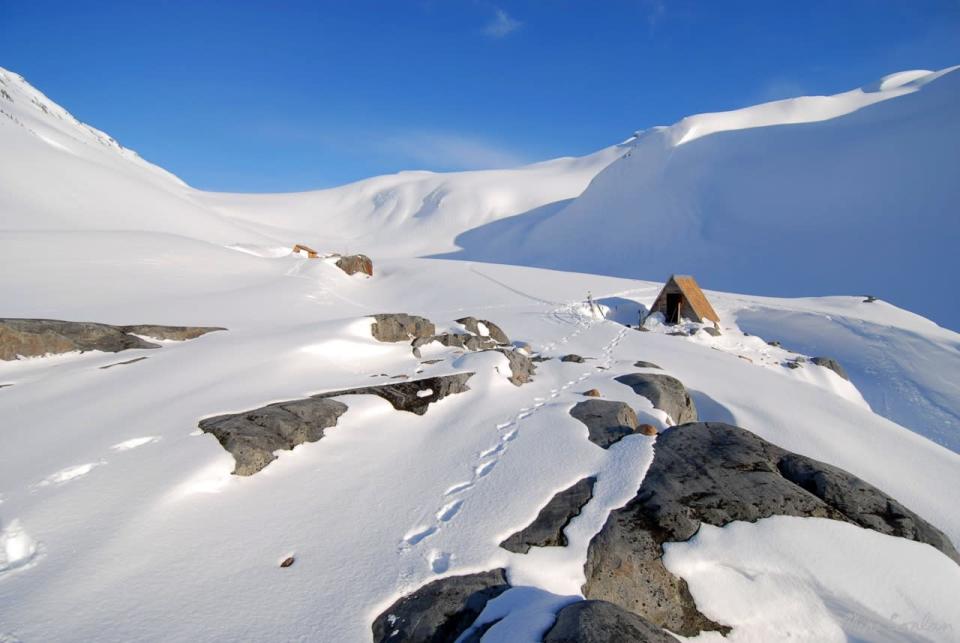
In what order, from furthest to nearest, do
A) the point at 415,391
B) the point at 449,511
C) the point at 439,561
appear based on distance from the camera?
1. the point at 415,391
2. the point at 449,511
3. the point at 439,561

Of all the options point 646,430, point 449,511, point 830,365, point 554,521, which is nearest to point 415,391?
point 449,511

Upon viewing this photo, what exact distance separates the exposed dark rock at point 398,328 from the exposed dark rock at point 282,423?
2980mm

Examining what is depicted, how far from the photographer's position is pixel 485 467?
4934mm

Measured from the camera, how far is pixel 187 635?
2.78 m

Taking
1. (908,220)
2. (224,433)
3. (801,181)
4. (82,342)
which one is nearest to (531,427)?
(224,433)

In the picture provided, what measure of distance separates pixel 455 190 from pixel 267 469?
7521 centimetres

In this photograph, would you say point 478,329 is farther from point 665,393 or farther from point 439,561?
point 439,561

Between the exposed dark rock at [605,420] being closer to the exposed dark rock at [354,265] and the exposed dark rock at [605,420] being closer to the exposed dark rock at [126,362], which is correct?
the exposed dark rock at [126,362]

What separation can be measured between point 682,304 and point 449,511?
18110 millimetres

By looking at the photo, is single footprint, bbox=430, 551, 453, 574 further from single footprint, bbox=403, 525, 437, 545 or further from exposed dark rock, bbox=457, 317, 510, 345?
exposed dark rock, bbox=457, 317, 510, 345

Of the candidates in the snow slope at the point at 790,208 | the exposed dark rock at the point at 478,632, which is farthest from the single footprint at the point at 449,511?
the snow slope at the point at 790,208

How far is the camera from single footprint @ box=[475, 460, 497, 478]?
4812 mm

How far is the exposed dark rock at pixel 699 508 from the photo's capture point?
11.4ft

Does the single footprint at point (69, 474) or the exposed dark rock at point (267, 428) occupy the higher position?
the single footprint at point (69, 474)
